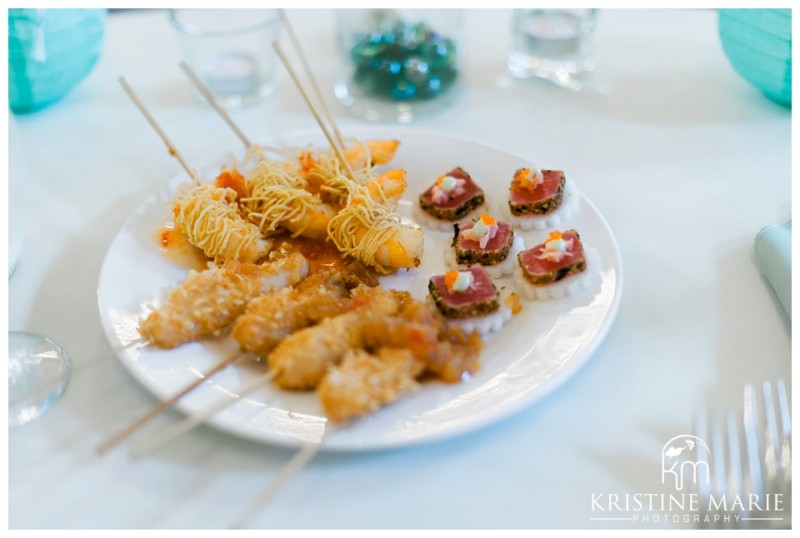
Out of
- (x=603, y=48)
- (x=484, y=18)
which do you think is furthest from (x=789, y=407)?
(x=484, y=18)

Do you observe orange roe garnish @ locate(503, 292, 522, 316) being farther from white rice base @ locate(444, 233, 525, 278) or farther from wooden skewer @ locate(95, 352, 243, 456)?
wooden skewer @ locate(95, 352, 243, 456)

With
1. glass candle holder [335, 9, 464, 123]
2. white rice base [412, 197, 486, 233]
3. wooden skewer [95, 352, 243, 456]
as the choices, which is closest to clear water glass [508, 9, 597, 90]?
glass candle holder [335, 9, 464, 123]

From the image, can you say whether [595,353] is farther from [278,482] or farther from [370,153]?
[370,153]

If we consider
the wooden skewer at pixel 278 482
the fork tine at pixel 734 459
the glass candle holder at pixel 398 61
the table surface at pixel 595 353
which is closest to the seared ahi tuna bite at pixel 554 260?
the table surface at pixel 595 353

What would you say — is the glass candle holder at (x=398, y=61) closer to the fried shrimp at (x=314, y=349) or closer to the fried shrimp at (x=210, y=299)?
the fried shrimp at (x=210, y=299)

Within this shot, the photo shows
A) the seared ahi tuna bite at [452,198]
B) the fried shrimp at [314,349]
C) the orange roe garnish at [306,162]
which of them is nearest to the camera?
the fried shrimp at [314,349]

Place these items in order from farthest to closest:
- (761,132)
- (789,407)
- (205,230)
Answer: (761,132), (205,230), (789,407)
